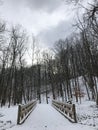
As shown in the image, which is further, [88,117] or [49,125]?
[88,117]

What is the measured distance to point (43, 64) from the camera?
46469 millimetres

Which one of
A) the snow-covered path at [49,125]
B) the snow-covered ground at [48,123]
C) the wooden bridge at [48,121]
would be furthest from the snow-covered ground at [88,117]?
the snow-covered path at [49,125]

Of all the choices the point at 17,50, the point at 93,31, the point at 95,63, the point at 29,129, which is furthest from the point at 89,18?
the point at 17,50

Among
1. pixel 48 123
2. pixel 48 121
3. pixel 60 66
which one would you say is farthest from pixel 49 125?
pixel 60 66

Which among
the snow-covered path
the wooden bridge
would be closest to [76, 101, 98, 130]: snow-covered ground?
the wooden bridge

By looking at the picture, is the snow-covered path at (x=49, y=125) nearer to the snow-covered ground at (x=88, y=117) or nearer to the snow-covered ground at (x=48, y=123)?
the snow-covered ground at (x=48, y=123)

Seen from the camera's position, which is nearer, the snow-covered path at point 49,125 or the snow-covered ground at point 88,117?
the snow-covered path at point 49,125

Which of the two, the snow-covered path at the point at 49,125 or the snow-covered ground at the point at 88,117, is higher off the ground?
the snow-covered path at the point at 49,125

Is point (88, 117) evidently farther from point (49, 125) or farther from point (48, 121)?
point (49, 125)

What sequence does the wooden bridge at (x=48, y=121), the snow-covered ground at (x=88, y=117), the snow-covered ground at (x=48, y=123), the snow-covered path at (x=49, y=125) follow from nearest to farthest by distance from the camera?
the snow-covered path at (x=49, y=125), the snow-covered ground at (x=48, y=123), the wooden bridge at (x=48, y=121), the snow-covered ground at (x=88, y=117)

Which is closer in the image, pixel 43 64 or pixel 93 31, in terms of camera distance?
pixel 93 31

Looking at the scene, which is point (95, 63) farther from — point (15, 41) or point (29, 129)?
point (29, 129)

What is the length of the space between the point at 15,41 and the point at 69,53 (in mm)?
15030

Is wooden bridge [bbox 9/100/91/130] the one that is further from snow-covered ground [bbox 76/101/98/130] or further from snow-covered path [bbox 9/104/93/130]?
snow-covered ground [bbox 76/101/98/130]
